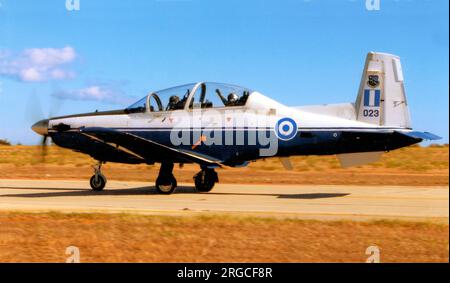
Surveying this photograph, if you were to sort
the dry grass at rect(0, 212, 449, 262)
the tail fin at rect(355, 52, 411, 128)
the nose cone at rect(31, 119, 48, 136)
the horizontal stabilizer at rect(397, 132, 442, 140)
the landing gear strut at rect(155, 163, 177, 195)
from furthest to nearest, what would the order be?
the nose cone at rect(31, 119, 48, 136) < the landing gear strut at rect(155, 163, 177, 195) < the tail fin at rect(355, 52, 411, 128) < the horizontal stabilizer at rect(397, 132, 442, 140) < the dry grass at rect(0, 212, 449, 262)

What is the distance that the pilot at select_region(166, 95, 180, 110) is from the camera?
52.7ft

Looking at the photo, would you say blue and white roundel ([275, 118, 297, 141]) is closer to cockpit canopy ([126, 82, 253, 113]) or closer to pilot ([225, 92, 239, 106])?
cockpit canopy ([126, 82, 253, 113])

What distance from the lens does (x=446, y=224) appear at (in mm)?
10086

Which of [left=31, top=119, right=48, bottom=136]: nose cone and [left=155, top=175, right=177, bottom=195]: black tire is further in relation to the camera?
[left=31, top=119, right=48, bottom=136]: nose cone

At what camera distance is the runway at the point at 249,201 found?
12.0 metres

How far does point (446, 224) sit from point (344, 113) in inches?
231

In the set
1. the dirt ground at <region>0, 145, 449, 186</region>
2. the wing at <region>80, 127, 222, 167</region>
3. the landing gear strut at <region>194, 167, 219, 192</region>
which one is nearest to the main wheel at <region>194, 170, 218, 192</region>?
the landing gear strut at <region>194, 167, 219, 192</region>

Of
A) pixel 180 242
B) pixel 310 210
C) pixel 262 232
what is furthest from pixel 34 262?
pixel 310 210

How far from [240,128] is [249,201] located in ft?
7.63

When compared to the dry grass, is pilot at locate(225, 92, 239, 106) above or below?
above

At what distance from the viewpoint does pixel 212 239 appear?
8.70m

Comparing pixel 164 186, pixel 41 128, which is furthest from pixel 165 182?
pixel 41 128

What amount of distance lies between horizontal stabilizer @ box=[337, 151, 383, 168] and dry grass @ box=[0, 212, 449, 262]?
16.9 ft
